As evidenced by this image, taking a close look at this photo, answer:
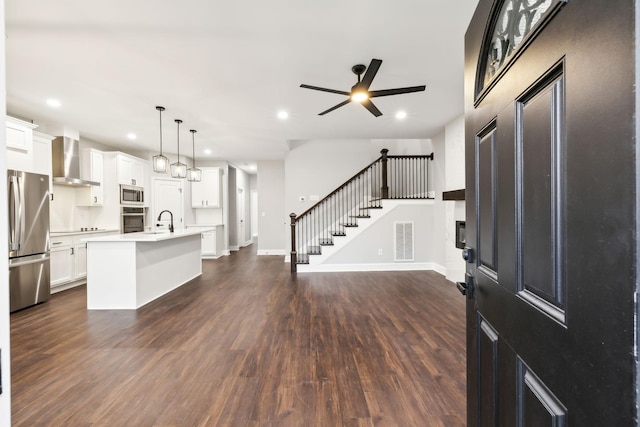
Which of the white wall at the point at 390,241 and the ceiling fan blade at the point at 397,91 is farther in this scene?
the white wall at the point at 390,241

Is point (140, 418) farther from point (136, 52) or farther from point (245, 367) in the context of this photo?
point (136, 52)

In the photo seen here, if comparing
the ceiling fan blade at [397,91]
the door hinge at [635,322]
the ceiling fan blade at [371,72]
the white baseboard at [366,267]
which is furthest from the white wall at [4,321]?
the white baseboard at [366,267]

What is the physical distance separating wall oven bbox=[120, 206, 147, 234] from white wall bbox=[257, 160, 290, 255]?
9.64 ft

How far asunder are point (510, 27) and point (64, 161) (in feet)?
20.7

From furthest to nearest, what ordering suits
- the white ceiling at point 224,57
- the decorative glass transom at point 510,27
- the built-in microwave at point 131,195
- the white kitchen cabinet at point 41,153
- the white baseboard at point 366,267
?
the built-in microwave at point 131,195, the white baseboard at point 366,267, the white kitchen cabinet at point 41,153, the white ceiling at point 224,57, the decorative glass transom at point 510,27

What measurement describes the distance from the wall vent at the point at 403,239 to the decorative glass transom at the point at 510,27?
4.97 meters

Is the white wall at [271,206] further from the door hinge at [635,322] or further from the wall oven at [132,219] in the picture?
the door hinge at [635,322]

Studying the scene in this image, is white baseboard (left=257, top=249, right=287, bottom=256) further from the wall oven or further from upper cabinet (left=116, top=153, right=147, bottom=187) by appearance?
upper cabinet (left=116, top=153, right=147, bottom=187)

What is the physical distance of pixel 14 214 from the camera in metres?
3.48

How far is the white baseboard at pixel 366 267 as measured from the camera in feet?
18.9

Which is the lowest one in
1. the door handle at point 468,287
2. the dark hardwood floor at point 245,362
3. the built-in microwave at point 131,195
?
the dark hardwood floor at point 245,362

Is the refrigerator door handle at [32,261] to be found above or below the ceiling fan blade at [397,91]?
below

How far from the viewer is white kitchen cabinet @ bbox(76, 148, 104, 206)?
5.25 meters

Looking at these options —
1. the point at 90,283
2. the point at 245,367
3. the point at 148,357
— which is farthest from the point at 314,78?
the point at 90,283
